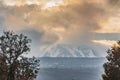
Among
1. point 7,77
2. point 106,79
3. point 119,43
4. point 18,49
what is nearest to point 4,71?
point 7,77

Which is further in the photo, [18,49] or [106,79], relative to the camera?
[106,79]

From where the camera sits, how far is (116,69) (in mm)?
55281

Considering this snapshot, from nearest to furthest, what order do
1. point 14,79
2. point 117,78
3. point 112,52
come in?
point 14,79, point 117,78, point 112,52

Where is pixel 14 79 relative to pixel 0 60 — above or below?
below

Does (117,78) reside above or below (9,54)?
below

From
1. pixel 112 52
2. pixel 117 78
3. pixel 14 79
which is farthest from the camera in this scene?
pixel 112 52

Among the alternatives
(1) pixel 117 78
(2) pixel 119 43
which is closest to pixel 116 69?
(1) pixel 117 78

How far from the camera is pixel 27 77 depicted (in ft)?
147

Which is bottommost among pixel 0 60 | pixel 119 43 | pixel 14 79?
pixel 14 79

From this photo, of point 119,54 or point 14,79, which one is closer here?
point 14,79

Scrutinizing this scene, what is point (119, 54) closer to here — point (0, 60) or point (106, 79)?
point (106, 79)

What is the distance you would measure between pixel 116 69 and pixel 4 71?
808 inches

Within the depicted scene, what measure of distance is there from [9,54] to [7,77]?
3252mm

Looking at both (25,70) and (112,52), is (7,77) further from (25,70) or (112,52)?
(112,52)
